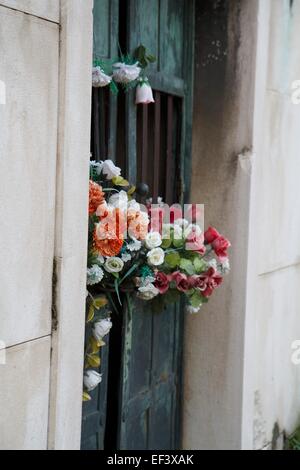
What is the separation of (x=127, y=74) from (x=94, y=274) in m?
0.96

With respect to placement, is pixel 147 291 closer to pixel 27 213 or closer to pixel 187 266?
pixel 187 266

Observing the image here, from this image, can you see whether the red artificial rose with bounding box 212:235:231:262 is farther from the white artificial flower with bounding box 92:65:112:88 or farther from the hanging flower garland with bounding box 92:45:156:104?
the white artificial flower with bounding box 92:65:112:88

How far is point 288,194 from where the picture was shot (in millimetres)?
4180

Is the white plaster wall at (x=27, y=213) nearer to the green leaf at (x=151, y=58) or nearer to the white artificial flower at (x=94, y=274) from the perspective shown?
the white artificial flower at (x=94, y=274)

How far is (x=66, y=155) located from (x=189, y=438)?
7.54 ft

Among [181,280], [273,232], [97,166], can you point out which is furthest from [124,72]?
[273,232]

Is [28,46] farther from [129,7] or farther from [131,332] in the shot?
[131,332]

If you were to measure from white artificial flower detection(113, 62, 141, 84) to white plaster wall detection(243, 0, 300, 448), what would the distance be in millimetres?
1007

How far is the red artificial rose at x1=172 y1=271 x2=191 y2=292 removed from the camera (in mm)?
2867

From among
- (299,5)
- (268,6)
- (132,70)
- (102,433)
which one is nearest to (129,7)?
(132,70)

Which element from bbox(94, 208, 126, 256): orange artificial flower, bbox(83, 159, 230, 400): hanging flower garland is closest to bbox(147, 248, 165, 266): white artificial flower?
bbox(83, 159, 230, 400): hanging flower garland

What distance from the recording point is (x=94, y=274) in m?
2.55

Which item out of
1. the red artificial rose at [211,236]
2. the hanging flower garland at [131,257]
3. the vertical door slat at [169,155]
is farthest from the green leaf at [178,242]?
the vertical door slat at [169,155]

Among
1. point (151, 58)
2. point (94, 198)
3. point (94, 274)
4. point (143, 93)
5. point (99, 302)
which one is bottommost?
point (99, 302)
